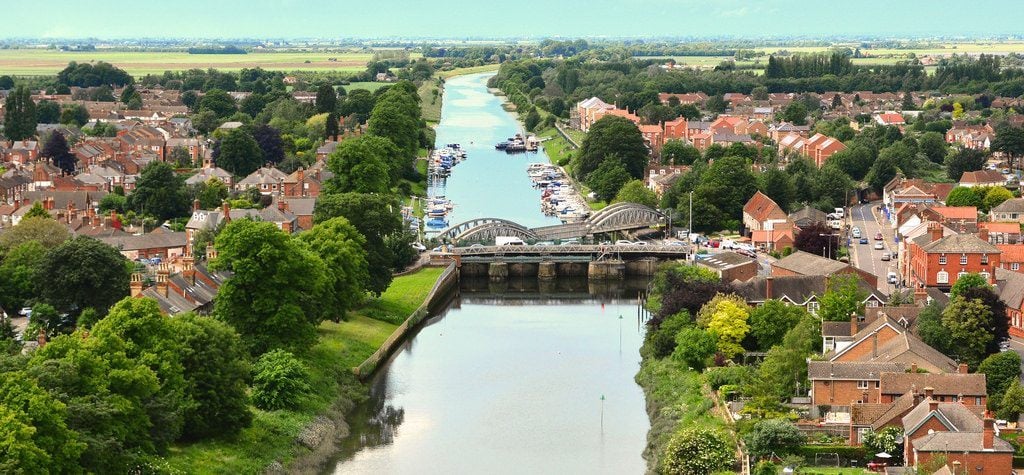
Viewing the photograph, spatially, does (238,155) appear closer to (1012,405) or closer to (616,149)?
(616,149)

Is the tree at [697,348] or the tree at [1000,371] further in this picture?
the tree at [697,348]

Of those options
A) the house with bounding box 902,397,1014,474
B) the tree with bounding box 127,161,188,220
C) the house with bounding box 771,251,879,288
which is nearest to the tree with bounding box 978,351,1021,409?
the house with bounding box 902,397,1014,474

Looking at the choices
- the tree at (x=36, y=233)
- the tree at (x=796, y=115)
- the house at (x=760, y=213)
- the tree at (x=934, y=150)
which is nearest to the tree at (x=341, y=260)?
the tree at (x=36, y=233)

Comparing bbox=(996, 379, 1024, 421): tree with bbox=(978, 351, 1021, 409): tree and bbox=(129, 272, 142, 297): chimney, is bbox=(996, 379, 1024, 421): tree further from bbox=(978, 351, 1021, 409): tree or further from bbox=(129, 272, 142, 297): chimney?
bbox=(129, 272, 142, 297): chimney

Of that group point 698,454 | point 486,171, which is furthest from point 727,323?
point 486,171

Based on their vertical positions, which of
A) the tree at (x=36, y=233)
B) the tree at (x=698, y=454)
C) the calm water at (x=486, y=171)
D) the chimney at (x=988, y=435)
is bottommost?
the calm water at (x=486, y=171)

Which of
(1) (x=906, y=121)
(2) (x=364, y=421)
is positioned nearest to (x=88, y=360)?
(2) (x=364, y=421)

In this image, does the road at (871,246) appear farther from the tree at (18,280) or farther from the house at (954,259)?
the tree at (18,280)
